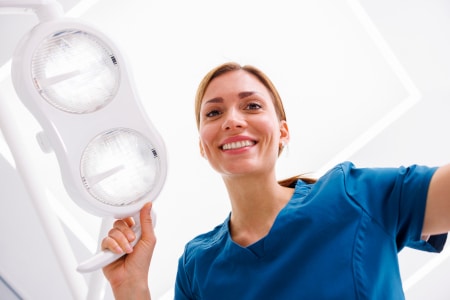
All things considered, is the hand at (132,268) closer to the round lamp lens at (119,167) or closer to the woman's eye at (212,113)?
the round lamp lens at (119,167)

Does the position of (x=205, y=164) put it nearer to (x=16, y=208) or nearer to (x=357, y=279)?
(x=16, y=208)

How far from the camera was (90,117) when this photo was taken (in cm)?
61

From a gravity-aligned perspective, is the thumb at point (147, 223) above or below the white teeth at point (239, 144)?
below

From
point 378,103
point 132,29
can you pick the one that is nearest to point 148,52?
point 132,29

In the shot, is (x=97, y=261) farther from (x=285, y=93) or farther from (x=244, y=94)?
(x=285, y=93)

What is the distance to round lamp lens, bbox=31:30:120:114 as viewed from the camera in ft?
1.89

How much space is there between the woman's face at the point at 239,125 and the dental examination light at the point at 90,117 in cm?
29

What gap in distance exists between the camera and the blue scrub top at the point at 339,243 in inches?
29.0

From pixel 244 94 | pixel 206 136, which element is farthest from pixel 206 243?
pixel 244 94

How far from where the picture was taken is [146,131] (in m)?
0.64

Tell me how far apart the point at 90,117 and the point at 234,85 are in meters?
0.43

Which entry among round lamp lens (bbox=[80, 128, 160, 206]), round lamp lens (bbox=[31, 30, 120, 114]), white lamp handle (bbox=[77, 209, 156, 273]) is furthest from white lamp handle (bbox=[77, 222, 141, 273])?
round lamp lens (bbox=[31, 30, 120, 114])

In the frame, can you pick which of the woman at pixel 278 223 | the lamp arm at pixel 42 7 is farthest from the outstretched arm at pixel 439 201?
the lamp arm at pixel 42 7

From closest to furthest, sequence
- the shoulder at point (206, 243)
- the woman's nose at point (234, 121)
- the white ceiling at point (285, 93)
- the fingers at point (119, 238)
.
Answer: the fingers at point (119, 238) < the woman's nose at point (234, 121) < the shoulder at point (206, 243) < the white ceiling at point (285, 93)
